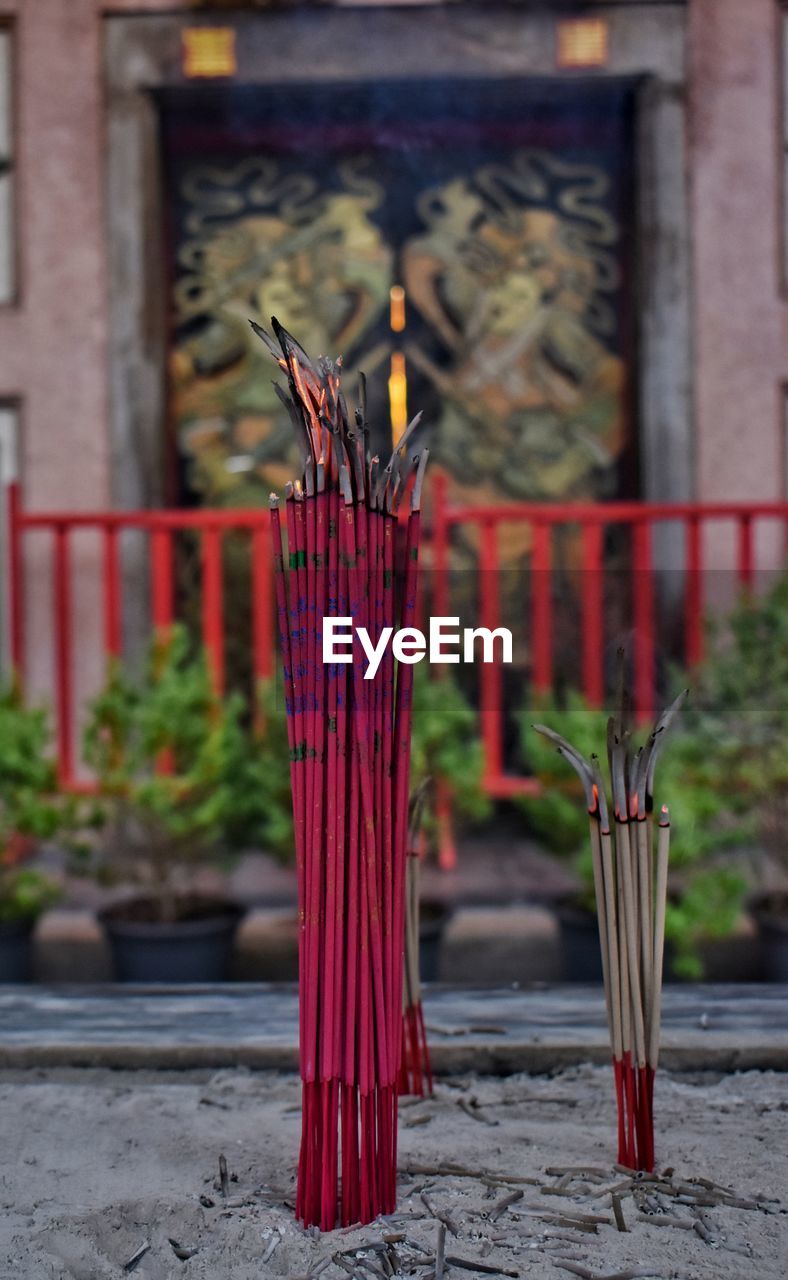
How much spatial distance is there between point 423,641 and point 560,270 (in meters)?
3.86

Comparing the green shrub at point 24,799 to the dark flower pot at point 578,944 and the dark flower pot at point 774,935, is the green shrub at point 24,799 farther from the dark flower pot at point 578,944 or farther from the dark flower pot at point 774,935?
the dark flower pot at point 774,935

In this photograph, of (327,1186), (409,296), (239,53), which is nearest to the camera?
(327,1186)

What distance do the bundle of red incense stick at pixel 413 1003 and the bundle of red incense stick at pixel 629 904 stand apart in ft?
1.25

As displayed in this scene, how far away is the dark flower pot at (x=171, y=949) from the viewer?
11.2 feet

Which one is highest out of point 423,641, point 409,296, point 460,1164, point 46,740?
point 409,296

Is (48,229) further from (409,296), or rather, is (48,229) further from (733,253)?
(733,253)

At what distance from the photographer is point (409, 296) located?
16.2 ft

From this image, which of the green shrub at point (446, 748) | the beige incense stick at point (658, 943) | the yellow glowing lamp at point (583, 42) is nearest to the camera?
the beige incense stick at point (658, 943)

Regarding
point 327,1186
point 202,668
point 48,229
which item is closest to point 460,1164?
point 327,1186

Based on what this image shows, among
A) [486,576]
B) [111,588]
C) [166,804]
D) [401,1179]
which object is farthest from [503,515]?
[401,1179]

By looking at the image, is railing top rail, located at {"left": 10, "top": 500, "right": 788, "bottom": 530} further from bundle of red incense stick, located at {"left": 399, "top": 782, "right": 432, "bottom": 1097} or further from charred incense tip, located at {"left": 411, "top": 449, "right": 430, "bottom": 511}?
charred incense tip, located at {"left": 411, "top": 449, "right": 430, "bottom": 511}

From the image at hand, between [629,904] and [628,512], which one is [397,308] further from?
[629,904]

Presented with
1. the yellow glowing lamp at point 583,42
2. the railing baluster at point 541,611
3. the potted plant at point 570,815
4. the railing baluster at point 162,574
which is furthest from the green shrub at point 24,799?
the yellow glowing lamp at point 583,42

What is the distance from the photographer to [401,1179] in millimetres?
1556
